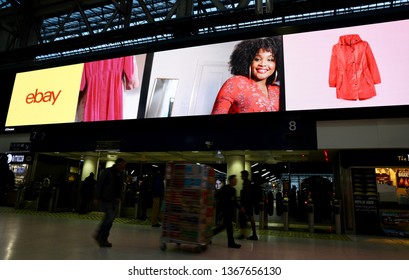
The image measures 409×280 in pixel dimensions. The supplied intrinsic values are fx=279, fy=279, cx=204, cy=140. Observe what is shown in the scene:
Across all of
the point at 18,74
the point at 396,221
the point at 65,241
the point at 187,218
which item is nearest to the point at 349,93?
the point at 396,221

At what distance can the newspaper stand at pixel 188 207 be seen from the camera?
4.52 m

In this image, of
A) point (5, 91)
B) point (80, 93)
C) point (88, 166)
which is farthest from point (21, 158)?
point (80, 93)

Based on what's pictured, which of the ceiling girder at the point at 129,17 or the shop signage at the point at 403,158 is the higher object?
the ceiling girder at the point at 129,17

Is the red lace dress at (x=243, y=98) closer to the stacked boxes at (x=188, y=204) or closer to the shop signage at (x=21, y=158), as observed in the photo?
the stacked boxes at (x=188, y=204)

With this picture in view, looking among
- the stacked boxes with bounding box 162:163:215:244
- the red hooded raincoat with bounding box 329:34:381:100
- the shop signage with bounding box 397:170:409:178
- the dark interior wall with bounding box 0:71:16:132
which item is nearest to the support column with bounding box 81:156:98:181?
the dark interior wall with bounding box 0:71:16:132

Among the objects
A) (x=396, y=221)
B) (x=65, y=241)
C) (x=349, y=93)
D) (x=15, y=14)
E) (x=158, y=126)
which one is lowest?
(x=65, y=241)

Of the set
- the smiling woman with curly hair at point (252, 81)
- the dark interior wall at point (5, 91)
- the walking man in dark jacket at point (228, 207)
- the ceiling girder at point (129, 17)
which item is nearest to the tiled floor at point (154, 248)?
the walking man in dark jacket at point (228, 207)

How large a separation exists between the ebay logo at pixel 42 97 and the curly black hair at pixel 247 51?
7488 millimetres

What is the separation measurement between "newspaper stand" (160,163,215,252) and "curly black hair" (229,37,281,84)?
5490 millimetres

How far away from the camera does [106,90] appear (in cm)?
1089

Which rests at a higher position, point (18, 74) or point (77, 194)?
point (18, 74)

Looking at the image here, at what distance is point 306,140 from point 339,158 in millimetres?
1232

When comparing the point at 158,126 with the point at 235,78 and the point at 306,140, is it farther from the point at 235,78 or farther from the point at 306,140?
the point at 306,140

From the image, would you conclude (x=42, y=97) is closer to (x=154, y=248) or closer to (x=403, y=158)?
(x=154, y=248)
